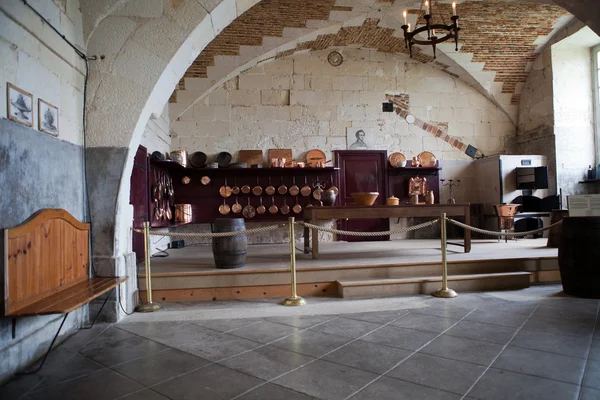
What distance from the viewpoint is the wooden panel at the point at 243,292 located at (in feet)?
15.2

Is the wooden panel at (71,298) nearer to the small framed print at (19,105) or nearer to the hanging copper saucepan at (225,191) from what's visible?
the small framed print at (19,105)

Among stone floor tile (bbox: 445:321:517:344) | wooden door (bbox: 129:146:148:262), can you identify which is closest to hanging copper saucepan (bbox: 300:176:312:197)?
wooden door (bbox: 129:146:148:262)

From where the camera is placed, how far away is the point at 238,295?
4730 mm

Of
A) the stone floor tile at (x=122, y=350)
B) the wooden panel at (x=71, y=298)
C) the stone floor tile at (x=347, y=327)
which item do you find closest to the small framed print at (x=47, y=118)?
the wooden panel at (x=71, y=298)

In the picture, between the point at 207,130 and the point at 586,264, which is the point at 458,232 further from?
the point at 207,130

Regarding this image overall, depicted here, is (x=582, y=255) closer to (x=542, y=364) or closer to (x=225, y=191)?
(x=542, y=364)

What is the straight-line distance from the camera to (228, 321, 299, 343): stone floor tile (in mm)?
3264

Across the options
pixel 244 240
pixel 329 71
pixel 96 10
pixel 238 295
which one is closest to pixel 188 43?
pixel 96 10

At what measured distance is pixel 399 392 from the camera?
2.23m

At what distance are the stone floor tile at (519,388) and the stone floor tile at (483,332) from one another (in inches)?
27.1

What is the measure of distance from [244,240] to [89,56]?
2.66 m

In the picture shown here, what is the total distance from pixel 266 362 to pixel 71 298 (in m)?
1.55

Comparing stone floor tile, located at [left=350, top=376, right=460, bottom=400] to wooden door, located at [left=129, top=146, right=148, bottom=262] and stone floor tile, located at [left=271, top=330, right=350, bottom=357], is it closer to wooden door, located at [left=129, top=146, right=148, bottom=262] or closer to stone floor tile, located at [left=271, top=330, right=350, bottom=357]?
stone floor tile, located at [left=271, top=330, right=350, bottom=357]

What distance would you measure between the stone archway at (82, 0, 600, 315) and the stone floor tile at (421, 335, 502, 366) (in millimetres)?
2987
